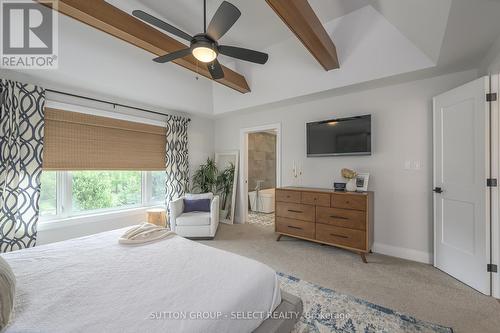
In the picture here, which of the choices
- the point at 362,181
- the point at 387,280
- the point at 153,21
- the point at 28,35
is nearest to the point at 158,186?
the point at 28,35

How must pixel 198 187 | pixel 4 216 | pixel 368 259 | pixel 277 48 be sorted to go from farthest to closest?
pixel 198 187, pixel 277 48, pixel 368 259, pixel 4 216

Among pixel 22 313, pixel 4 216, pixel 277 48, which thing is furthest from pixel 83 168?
pixel 277 48

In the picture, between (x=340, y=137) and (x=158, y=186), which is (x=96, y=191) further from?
(x=340, y=137)

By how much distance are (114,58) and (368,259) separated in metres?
4.48

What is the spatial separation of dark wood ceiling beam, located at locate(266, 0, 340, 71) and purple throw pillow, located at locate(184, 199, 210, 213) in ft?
9.69

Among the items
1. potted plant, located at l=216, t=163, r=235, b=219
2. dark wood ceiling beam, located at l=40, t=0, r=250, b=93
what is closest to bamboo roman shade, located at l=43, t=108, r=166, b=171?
potted plant, located at l=216, t=163, r=235, b=219

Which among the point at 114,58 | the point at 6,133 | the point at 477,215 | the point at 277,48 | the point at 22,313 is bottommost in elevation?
the point at 22,313

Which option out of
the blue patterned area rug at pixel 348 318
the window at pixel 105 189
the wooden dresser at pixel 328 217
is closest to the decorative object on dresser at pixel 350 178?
the wooden dresser at pixel 328 217

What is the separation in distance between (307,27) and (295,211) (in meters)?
2.42

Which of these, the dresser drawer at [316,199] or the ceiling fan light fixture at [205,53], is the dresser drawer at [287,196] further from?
the ceiling fan light fixture at [205,53]

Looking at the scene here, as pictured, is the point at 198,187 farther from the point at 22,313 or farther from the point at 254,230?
the point at 22,313

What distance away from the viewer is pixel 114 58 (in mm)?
2998

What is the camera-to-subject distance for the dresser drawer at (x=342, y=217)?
2.74 metres

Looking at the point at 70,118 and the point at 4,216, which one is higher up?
the point at 70,118
